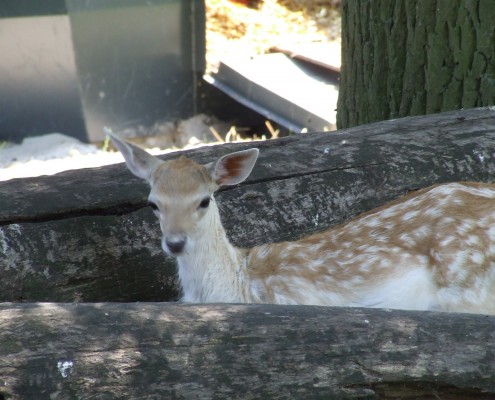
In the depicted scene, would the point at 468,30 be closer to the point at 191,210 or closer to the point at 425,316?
the point at 191,210

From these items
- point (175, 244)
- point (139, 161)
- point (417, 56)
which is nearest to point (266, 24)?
point (417, 56)

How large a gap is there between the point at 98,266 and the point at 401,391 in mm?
1963

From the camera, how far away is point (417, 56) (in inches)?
229

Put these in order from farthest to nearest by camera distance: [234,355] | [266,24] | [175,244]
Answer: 1. [266,24]
2. [175,244]
3. [234,355]

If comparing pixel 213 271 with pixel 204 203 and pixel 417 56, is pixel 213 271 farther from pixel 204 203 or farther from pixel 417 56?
pixel 417 56

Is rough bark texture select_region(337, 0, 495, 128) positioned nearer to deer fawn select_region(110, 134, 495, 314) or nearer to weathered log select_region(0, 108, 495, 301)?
→ weathered log select_region(0, 108, 495, 301)

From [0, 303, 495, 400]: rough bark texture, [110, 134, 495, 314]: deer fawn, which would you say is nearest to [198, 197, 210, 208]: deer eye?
[110, 134, 495, 314]: deer fawn

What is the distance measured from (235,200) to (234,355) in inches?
75.2

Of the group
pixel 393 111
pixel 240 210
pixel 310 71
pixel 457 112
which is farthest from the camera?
pixel 310 71

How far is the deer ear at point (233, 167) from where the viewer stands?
14.2ft

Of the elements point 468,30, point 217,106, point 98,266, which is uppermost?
point 468,30

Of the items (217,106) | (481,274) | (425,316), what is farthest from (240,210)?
(217,106)

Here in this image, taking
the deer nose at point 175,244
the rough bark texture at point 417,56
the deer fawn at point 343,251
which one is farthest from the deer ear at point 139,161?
the rough bark texture at point 417,56

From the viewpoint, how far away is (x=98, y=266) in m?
4.42
